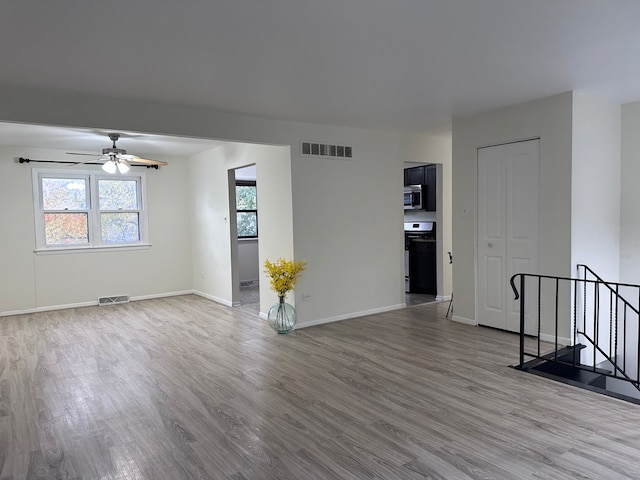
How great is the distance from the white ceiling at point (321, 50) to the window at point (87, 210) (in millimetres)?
3827

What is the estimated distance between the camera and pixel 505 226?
4836 millimetres

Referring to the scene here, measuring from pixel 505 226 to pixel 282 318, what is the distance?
2766mm

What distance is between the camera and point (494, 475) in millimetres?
2244

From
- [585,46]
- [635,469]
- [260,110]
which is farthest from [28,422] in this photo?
[585,46]

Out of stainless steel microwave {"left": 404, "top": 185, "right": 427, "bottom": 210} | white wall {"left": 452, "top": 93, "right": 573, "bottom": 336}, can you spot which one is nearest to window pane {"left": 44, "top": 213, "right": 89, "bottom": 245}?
stainless steel microwave {"left": 404, "top": 185, "right": 427, "bottom": 210}

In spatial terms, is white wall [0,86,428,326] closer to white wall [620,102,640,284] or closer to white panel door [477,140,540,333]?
white panel door [477,140,540,333]

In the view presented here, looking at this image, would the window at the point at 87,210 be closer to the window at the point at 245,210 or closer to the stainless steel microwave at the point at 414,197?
the window at the point at 245,210

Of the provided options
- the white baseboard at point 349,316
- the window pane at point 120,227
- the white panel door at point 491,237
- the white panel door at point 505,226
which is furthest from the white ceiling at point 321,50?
the window pane at point 120,227

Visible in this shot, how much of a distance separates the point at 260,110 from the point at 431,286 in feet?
13.8

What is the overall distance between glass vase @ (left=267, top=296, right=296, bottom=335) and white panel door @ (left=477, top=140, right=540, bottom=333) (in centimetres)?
227

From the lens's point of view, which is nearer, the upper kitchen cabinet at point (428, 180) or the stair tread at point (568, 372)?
the stair tread at point (568, 372)

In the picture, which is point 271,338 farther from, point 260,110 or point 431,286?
point 431,286

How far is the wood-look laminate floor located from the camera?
2387mm

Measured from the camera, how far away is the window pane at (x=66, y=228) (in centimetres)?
684
